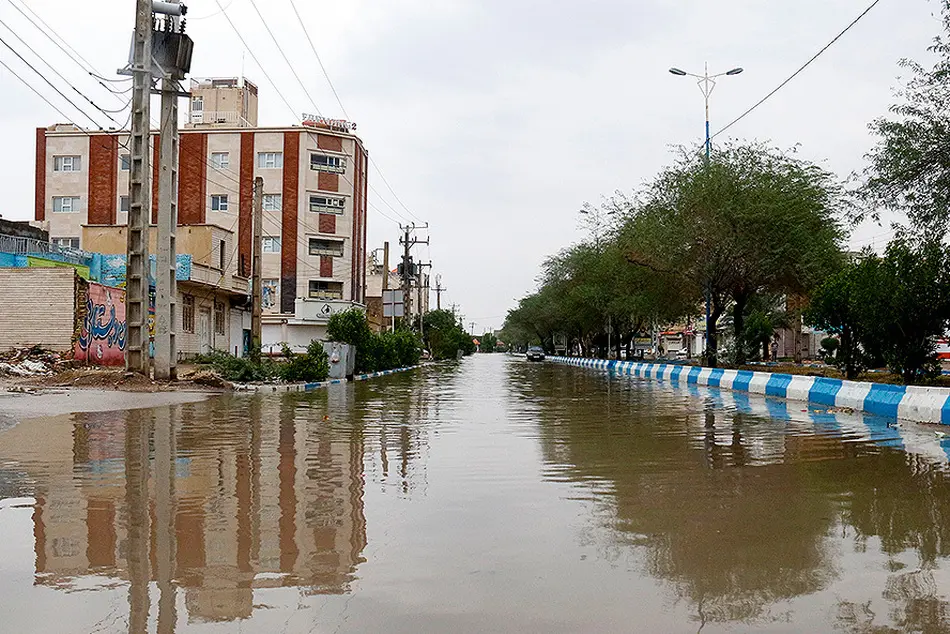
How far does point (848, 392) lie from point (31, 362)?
2284 centimetres

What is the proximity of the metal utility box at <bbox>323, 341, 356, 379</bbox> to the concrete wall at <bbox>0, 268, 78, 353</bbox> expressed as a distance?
8.84 m

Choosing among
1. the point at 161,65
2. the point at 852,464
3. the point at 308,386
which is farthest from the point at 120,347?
the point at 852,464

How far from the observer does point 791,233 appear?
3403 cm

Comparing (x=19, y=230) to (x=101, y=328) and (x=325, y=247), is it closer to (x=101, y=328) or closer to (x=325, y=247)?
(x=101, y=328)

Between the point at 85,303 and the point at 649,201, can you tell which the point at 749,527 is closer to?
the point at 85,303

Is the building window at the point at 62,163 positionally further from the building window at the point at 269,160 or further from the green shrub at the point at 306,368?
the green shrub at the point at 306,368

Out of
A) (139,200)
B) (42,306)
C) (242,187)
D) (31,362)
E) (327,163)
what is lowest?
(31,362)

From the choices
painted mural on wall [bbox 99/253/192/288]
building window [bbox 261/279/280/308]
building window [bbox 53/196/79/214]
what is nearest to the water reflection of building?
painted mural on wall [bbox 99/253/192/288]

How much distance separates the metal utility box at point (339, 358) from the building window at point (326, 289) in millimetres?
39688

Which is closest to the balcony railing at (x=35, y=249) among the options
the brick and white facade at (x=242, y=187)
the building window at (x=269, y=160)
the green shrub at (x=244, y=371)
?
the green shrub at (x=244, y=371)

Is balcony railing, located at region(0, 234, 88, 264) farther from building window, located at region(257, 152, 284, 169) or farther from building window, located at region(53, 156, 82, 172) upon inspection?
building window, located at region(53, 156, 82, 172)

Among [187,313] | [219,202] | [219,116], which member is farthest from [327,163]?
[187,313]

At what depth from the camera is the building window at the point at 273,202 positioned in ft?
240

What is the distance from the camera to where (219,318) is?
48.8m
